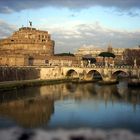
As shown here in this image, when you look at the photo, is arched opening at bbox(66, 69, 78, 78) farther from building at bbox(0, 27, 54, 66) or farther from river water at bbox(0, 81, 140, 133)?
Answer: river water at bbox(0, 81, 140, 133)

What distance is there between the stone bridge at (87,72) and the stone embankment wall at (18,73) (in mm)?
1554

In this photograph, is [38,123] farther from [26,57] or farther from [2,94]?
[26,57]

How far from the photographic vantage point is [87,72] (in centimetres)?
3612

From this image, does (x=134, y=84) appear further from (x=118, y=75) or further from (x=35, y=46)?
(x=35, y=46)

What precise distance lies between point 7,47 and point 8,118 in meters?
31.4

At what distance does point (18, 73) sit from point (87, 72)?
848 cm

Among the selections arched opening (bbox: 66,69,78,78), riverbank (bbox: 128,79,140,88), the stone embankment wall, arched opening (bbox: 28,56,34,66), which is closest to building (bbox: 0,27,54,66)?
arched opening (bbox: 28,56,34,66)

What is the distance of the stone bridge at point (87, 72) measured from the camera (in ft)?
105

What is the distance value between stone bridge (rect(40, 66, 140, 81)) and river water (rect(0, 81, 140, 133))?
335 inches

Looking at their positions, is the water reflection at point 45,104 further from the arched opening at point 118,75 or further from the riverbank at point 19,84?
the arched opening at point 118,75

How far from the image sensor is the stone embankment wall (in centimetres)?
2791

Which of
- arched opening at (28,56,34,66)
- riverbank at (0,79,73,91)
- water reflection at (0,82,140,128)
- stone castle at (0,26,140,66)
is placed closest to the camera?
water reflection at (0,82,140,128)

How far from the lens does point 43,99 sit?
20750 millimetres

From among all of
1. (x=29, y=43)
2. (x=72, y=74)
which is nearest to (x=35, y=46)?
(x=29, y=43)
